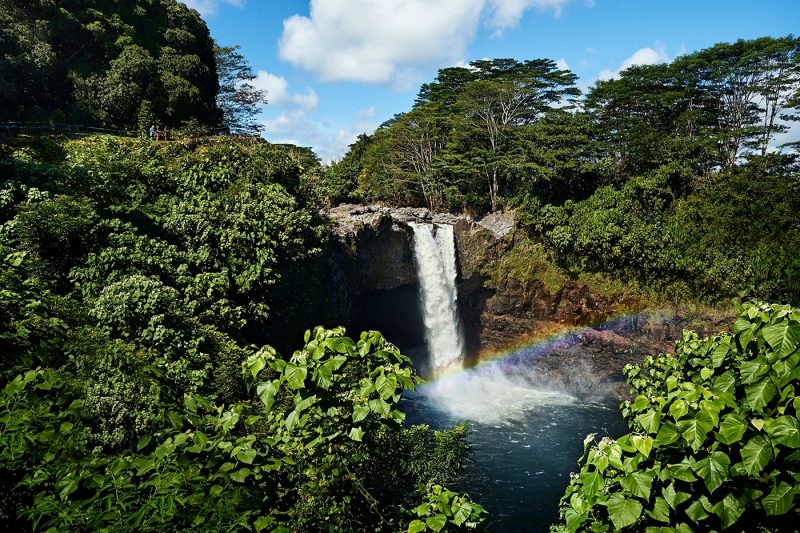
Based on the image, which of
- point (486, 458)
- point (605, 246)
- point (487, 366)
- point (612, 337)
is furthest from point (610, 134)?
point (486, 458)

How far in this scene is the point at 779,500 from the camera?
3.09 meters

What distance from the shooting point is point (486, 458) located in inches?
740

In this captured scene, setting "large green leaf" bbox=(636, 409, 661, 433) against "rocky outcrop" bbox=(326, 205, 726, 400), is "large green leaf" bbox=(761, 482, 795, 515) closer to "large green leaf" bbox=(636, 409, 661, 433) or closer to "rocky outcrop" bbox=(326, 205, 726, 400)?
"large green leaf" bbox=(636, 409, 661, 433)

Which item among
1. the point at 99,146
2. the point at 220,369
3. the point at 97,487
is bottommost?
the point at 220,369

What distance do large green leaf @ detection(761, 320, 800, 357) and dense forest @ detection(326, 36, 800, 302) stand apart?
61.7 feet

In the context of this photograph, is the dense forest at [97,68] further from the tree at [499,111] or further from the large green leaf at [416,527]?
the large green leaf at [416,527]

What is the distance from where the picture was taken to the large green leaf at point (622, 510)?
10.6 feet

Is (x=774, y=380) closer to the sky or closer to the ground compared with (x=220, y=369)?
closer to the sky

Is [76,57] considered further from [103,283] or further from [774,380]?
[774,380]

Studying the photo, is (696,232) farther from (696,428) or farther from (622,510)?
(622,510)

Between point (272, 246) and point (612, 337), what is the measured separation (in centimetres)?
2042

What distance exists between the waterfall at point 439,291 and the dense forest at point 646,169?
578cm

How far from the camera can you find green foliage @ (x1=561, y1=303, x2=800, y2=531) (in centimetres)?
314

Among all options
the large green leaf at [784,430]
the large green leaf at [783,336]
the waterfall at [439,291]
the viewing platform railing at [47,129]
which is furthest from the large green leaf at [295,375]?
the waterfall at [439,291]
